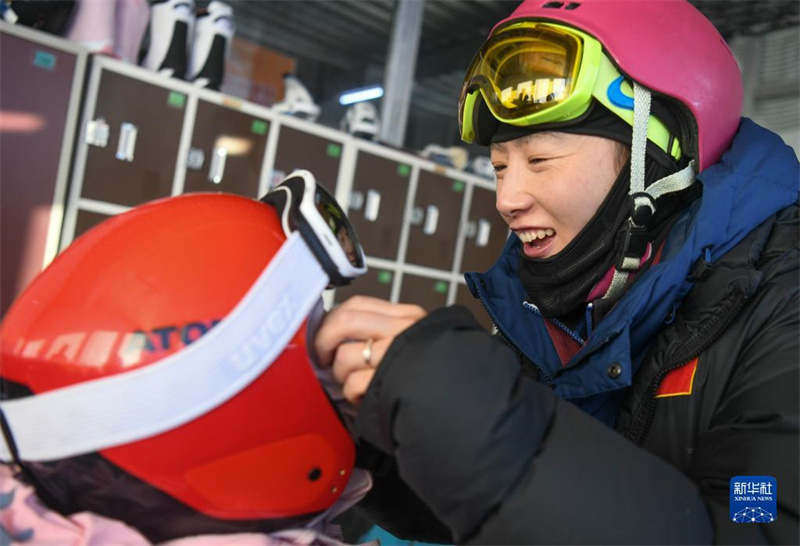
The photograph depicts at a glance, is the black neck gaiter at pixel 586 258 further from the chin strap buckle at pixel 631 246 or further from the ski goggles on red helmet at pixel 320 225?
the ski goggles on red helmet at pixel 320 225

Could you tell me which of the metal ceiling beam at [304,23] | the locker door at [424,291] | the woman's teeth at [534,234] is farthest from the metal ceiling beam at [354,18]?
the woman's teeth at [534,234]

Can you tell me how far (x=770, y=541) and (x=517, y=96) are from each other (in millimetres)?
780

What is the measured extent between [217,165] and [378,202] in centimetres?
112

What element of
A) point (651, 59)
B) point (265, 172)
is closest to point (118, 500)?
point (651, 59)

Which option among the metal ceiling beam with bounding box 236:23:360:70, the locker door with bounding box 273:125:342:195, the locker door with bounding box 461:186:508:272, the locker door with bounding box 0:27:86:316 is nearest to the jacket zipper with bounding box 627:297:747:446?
the locker door with bounding box 0:27:86:316

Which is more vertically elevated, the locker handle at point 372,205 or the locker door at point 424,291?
the locker handle at point 372,205

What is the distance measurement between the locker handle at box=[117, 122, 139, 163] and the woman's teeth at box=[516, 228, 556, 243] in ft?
8.32

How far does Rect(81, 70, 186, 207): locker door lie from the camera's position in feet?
10.4

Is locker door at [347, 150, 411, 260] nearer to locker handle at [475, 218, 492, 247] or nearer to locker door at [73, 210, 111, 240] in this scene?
locker handle at [475, 218, 492, 247]

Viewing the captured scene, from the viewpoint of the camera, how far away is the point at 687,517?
25.9 inches

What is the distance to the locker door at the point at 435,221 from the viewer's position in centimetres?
461

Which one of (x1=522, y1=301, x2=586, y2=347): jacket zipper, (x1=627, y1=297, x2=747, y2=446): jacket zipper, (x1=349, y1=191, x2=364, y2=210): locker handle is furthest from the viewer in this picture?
(x1=349, y1=191, x2=364, y2=210): locker handle

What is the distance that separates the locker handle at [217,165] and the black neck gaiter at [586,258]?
104 inches

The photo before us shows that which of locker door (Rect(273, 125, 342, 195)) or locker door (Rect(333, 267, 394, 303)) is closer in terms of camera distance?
locker door (Rect(273, 125, 342, 195))
